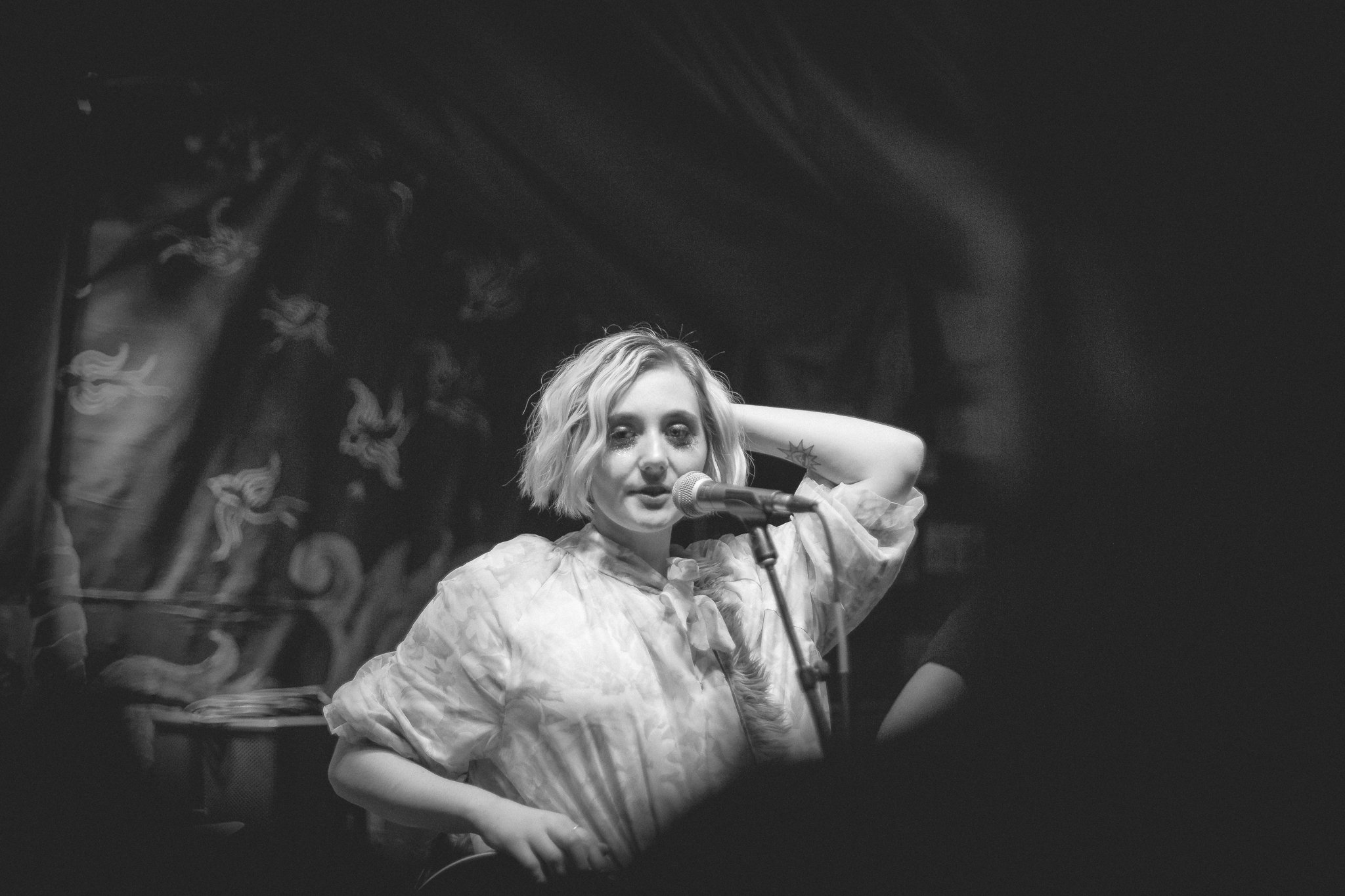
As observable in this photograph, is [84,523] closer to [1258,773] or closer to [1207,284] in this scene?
[1258,773]

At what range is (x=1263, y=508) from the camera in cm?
140

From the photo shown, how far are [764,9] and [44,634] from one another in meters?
1.56

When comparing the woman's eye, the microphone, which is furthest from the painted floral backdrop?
the microphone

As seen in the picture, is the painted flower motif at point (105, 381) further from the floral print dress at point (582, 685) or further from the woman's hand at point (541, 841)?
the woman's hand at point (541, 841)

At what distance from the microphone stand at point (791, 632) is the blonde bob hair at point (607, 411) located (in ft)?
1.06

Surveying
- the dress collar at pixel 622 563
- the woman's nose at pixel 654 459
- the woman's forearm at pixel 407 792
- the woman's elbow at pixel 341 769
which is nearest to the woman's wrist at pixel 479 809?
the woman's forearm at pixel 407 792

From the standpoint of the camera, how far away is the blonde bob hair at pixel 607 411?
147 centimetres

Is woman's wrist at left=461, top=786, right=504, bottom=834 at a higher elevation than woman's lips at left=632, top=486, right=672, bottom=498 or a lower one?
lower

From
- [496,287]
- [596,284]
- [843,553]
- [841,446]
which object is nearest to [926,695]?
[843,553]

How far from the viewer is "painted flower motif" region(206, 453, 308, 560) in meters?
1.66

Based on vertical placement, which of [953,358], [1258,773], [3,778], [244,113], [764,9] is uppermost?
[764,9]

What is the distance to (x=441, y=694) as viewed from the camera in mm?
1306

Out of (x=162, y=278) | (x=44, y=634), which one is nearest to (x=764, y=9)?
(x=162, y=278)

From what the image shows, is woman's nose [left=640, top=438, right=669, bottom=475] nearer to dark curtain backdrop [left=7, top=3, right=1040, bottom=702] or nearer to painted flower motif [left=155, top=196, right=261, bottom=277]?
dark curtain backdrop [left=7, top=3, right=1040, bottom=702]
